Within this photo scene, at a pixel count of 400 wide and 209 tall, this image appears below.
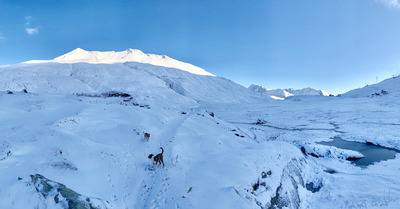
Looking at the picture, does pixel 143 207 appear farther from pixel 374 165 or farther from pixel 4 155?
pixel 374 165

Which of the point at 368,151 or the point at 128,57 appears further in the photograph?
the point at 128,57

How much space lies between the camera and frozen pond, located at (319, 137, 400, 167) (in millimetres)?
11398

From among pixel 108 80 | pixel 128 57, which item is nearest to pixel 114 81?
pixel 108 80

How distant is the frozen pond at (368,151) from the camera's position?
1140 cm

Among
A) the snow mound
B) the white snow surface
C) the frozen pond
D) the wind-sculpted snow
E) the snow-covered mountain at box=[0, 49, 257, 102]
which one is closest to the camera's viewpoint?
the white snow surface

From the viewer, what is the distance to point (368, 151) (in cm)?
1308

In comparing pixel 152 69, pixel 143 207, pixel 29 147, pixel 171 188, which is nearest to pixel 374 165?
pixel 171 188

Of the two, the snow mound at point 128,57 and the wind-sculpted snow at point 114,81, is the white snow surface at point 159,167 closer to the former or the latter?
the wind-sculpted snow at point 114,81

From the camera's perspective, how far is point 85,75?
45.5m

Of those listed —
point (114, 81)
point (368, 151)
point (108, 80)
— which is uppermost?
point (108, 80)

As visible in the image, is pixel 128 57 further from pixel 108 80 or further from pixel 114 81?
pixel 114 81

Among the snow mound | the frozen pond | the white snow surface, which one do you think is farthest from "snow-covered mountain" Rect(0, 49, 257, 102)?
the frozen pond

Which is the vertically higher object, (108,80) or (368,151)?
(108,80)

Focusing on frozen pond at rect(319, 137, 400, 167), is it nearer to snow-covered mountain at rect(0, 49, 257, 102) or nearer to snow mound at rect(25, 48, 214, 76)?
snow-covered mountain at rect(0, 49, 257, 102)
